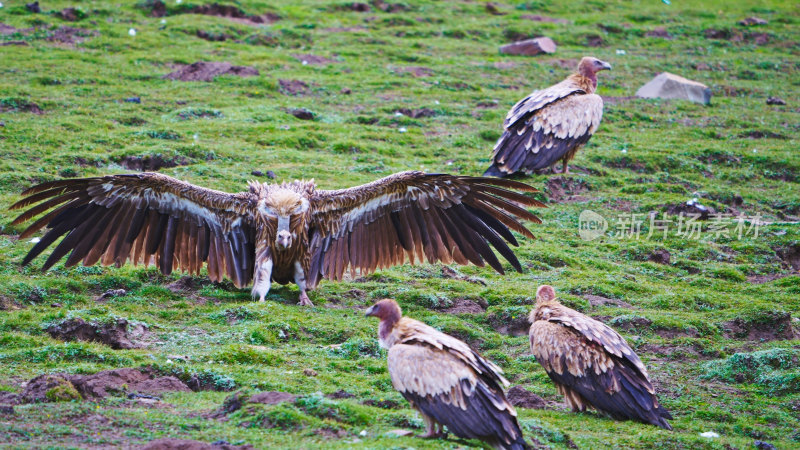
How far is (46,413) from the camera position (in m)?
6.73

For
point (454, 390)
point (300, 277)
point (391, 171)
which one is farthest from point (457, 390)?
point (391, 171)

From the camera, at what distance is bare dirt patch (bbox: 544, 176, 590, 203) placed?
50.0 ft

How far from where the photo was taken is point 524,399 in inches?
324

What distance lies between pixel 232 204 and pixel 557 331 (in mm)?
4415

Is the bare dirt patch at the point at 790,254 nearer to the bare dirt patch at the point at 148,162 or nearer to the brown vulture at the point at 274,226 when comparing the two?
the brown vulture at the point at 274,226

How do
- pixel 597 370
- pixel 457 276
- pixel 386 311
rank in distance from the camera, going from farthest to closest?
pixel 457 276, pixel 597 370, pixel 386 311

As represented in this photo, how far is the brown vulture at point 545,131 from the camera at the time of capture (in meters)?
15.5

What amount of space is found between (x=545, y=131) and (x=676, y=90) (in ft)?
26.4

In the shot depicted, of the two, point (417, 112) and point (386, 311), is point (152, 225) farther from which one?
point (417, 112)

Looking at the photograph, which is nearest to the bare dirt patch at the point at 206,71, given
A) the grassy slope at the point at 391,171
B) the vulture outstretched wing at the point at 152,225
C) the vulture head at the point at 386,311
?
the grassy slope at the point at 391,171

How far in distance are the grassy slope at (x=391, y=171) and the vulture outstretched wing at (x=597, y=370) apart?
193mm

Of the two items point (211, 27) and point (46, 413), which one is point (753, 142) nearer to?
point (211, 27)

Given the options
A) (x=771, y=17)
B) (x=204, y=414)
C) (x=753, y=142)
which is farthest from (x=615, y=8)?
(x=204, y=414)

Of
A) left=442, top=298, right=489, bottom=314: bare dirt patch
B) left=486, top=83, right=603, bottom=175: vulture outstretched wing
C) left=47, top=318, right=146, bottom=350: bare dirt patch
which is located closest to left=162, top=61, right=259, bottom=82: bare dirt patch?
left=486, top=83, right=603, bottom=175: vulture outstretched wing
